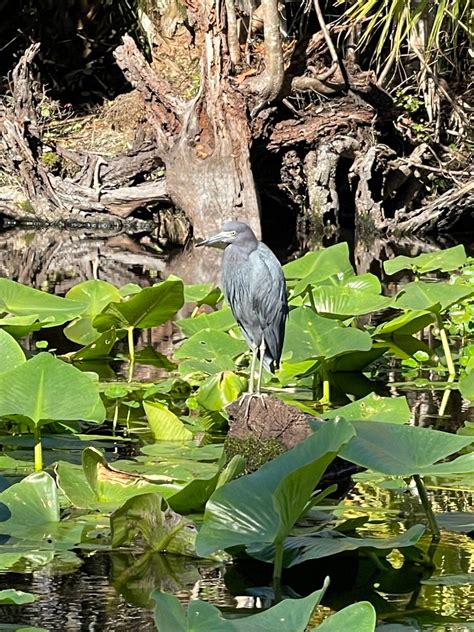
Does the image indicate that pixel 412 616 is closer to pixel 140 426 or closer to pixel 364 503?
pixel 364 503

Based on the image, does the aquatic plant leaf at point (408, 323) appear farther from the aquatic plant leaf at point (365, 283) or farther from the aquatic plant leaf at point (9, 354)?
the aquatic plant leaf at point (9, 354)

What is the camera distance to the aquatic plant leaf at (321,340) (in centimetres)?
432

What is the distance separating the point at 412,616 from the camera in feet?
8.46

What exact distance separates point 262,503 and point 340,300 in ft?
8.02

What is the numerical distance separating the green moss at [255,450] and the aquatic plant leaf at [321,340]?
92cm

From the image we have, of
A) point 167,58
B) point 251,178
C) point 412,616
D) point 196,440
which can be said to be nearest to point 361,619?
point 412,616

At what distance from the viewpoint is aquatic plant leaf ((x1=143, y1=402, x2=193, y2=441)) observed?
400 cm

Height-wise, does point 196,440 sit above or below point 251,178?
below

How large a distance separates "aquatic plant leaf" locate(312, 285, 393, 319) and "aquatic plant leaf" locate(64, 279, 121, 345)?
34.7 inches

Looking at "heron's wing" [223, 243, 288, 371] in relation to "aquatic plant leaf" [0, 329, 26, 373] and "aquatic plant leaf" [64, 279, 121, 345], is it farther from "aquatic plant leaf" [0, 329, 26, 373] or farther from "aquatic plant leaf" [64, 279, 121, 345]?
"aquatic plant leaf" [64, 279, 121, 345]

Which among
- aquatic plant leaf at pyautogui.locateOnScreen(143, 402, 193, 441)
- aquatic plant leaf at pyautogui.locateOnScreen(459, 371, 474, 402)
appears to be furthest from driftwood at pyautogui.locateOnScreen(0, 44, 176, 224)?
aquatic plant leaf at pyautogui.locateOnScreen(143, 402, 193, 441)

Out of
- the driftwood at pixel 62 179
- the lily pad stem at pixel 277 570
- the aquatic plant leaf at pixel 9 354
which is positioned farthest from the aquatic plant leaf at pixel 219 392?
the driftwood at pixel 62 179

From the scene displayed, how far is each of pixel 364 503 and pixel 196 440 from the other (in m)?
0.89

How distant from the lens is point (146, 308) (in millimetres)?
4816
